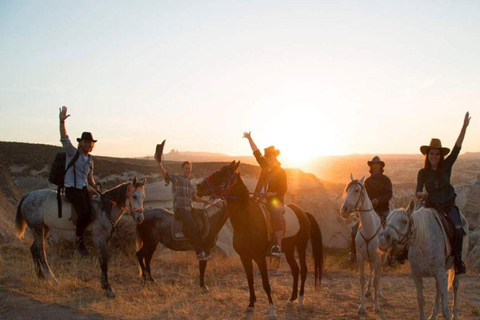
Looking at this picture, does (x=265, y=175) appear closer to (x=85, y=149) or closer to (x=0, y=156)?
(x=85, y=149)

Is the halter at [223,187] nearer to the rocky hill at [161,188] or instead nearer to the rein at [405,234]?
the rein at [405,234]

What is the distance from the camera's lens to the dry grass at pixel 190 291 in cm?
788

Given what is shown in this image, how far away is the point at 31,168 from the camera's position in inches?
1037

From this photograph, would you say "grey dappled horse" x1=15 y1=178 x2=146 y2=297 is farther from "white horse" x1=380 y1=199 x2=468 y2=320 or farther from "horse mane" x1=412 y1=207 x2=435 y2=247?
"horse mane" x1=412 y1=207 x2=435 y2=247

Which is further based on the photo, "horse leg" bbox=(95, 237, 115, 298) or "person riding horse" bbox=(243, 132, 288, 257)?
"horse leg" bbox=(95, 237, 115, 298)

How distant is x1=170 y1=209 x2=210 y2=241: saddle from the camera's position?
10273 mm

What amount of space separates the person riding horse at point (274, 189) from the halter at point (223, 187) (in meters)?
0.87

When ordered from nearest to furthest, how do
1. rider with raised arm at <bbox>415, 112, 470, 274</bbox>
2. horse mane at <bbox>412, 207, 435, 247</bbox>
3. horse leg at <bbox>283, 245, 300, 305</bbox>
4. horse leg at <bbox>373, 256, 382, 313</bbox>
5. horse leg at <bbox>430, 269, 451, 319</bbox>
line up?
horse leg at <bbox>430, 269, 451, 319</bbox>, horse mane at <bbox>412, 207, 435, 247</bbox>, rider with raised arm at <bbox>415, 112, 470, 274</bbox>, horse leg at <bbox>373, 256, 382, 313</bbox>, horse leg at <bbox>283, 245, 300, 305</bbox>

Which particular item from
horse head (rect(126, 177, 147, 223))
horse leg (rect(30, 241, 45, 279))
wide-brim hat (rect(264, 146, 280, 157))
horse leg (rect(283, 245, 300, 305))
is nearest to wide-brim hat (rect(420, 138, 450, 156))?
wide-brim hat (rect(264, 146, 280, 157))

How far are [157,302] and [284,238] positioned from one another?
3005mm

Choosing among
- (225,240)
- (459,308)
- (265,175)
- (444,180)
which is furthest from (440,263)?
(225,240)

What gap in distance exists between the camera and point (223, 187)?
24.0 feet

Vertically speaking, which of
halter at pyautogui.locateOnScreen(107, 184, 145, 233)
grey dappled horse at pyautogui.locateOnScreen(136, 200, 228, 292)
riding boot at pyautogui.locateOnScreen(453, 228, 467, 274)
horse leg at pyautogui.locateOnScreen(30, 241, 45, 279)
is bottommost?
horse leg at pyautogui.locateOnScreen(30, 241, 45, 279)

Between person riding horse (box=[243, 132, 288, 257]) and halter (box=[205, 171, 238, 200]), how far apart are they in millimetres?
873
